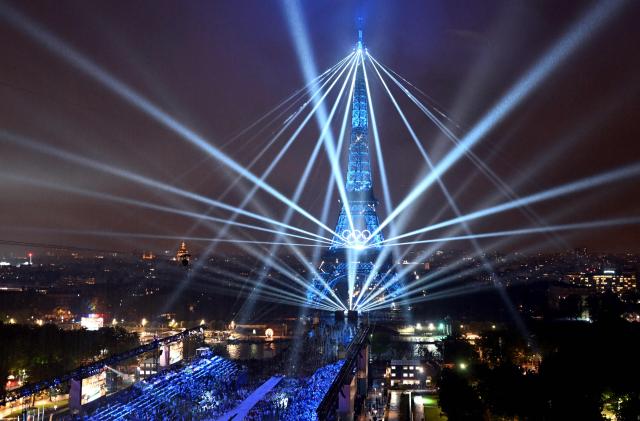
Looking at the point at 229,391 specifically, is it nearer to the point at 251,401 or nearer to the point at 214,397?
the point at 214,397

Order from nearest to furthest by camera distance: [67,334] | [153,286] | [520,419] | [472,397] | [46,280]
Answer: [520,419] < [472,397] < [67,334] < [153,286] < [46,280]

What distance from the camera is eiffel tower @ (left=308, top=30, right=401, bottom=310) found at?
4588 centimetres

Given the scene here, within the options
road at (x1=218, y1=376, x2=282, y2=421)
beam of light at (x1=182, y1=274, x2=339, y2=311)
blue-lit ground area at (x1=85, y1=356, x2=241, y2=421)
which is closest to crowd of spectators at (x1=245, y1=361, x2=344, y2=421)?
road at (x1=218, y1=376, x2=282, y2=421)

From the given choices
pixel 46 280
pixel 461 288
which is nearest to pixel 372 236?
pixel 461 288

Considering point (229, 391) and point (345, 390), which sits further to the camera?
point (229, 391)

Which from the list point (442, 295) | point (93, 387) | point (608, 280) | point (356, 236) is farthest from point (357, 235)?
point (608, 280)

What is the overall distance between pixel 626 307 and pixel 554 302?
1389 cm

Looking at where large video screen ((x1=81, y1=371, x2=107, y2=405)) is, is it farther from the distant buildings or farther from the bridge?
the distant buildings

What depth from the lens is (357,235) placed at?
46031mm

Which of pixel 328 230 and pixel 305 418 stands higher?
pixel 328 230

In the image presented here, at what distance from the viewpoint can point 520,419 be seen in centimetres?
1650

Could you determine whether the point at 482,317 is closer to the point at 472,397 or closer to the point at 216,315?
the point at 216,315

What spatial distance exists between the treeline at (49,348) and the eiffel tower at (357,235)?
17.8 meters

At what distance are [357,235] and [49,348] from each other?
23.8 m
